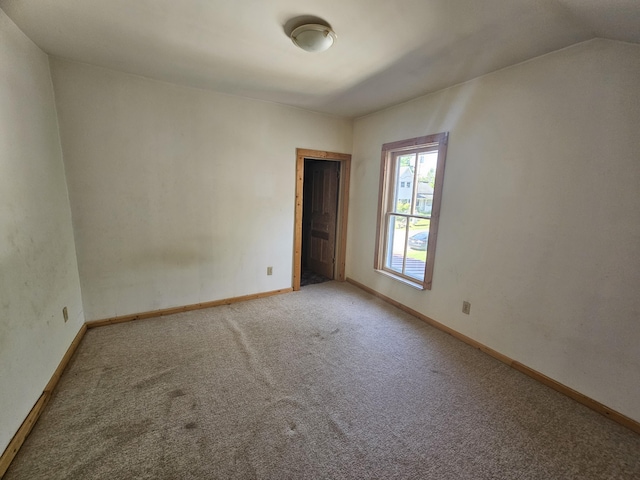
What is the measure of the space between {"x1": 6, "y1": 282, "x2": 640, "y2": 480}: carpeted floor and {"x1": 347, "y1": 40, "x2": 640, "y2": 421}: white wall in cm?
36

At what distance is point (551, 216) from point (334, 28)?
206 cm

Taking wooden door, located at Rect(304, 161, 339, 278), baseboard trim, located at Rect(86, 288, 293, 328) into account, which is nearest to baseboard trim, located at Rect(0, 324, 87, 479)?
baseboard trim, located at Rect(86, 288, 293, 328)

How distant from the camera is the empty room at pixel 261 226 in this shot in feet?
5.20

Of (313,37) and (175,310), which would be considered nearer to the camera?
(313,37)

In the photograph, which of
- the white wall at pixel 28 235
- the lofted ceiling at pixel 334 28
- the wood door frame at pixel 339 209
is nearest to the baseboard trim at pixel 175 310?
the white wall at pixel 28 235

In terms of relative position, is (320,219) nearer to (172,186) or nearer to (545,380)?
(172,186)

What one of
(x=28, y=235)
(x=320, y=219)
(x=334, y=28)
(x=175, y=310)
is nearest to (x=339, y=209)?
(x=320, y=219)

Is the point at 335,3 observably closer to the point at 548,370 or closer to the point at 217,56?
the point at 217,56

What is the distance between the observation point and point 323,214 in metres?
4.64

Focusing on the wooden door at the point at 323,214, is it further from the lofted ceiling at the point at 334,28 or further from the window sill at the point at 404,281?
the lofted ceiling at the point at 334,28

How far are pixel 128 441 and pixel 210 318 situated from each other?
155 cm

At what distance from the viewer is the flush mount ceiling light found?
1760mm

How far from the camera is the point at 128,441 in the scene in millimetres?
1579

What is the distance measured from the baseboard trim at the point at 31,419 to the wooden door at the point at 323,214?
3.28 metres
